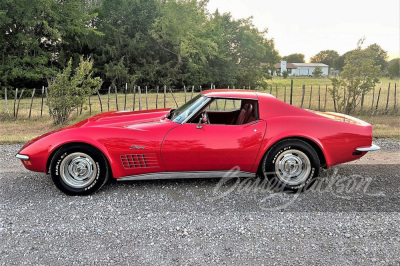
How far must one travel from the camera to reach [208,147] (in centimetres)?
388

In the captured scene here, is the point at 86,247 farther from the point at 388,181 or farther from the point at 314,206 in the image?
the point at 388,181

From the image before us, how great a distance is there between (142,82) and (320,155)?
3463 cm

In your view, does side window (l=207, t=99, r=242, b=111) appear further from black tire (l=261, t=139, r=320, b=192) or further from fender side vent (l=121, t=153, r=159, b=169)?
fender side vent (l=121, t=153, r=159, b=169)

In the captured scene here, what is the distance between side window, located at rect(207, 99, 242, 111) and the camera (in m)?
4.21

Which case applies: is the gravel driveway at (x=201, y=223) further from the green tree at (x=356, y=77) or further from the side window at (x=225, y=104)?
the green tree at (x=356, y=77)

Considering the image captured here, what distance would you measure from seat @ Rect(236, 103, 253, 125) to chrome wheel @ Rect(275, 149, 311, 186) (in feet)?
2.29

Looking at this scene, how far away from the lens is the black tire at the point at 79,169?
3.78 m

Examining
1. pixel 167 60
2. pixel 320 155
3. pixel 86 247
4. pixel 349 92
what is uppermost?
pixel 167 60

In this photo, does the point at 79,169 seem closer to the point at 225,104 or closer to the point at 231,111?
the point at 225,104

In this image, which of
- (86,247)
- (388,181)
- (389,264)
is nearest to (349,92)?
(388,181)

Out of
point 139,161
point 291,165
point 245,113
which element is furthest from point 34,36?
point 291,165

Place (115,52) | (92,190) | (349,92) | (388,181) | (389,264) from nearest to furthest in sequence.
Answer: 1. (389,264)
2. (92,190)
3. (388,181)
4. (349,92)
5. (115,52)

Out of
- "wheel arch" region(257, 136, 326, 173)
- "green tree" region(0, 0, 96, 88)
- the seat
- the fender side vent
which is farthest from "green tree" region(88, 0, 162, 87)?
"wheel arch" region(257, 136, 326, 173)

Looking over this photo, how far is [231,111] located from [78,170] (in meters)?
2.34
